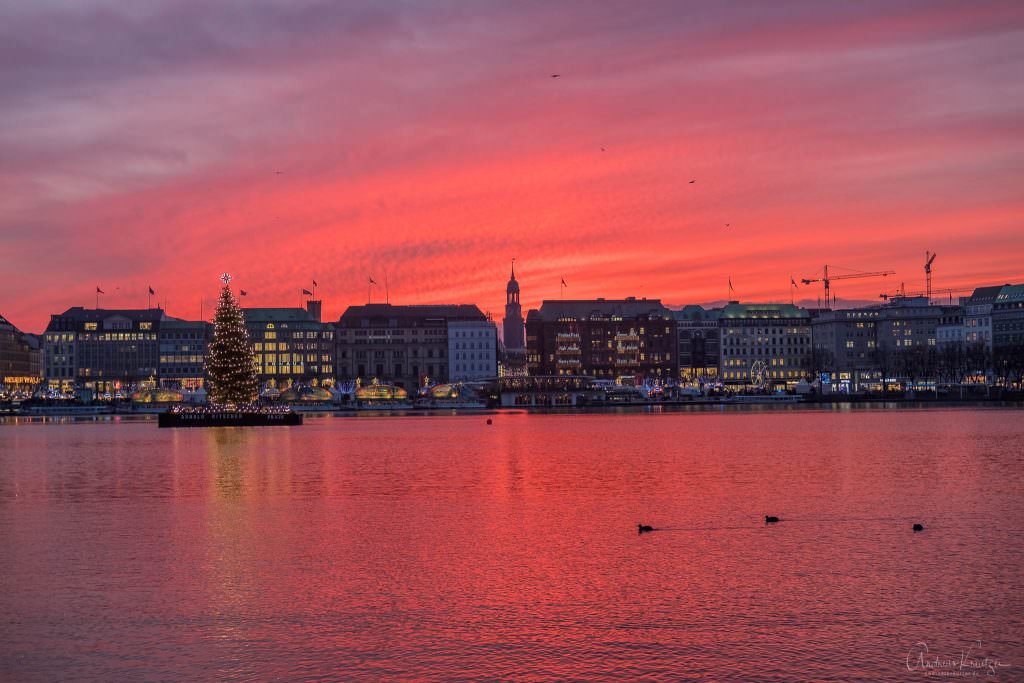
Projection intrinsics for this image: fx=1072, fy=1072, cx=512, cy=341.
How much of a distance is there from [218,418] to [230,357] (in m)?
8.22

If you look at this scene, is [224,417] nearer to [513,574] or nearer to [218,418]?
[218,418]

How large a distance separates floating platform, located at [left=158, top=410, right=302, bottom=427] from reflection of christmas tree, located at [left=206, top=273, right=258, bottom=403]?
81.6 inches

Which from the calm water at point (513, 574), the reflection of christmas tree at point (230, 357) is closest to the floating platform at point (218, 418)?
the reflection of christmas tree at point (230, 357)

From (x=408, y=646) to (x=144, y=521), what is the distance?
1947 cm

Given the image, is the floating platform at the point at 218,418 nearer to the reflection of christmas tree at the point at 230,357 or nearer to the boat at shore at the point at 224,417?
the boat at shore at the point at 224,417

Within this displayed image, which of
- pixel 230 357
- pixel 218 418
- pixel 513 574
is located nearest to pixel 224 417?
pixel 218 418

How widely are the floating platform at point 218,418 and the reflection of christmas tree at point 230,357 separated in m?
2.07

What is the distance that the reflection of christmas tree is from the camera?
366 feet

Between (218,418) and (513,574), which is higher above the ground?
(218,418)

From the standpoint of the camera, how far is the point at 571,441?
85250mm

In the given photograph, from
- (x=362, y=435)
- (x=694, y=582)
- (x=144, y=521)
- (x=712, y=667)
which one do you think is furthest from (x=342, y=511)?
(x=362, y=435)

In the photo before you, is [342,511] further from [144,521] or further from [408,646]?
[408,646]

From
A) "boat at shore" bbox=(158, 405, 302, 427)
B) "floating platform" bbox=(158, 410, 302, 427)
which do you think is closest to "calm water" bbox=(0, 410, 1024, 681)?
"floating platform" bbox=(158, 410, 302, 427)

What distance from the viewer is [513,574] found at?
Result: 2586 centimetres
